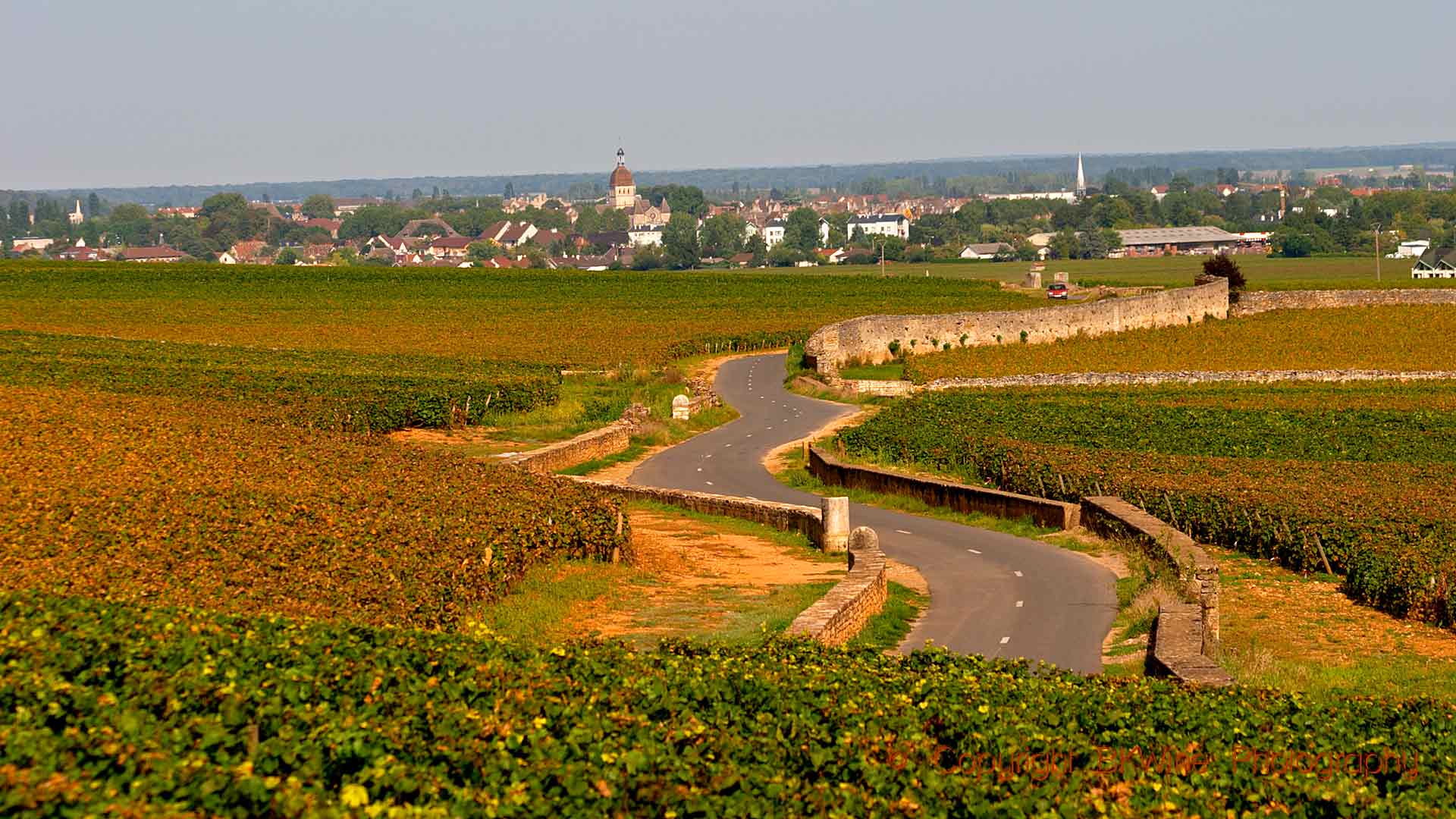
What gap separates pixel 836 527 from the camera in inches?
1174

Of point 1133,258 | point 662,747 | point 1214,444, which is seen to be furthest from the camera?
point 1133,258

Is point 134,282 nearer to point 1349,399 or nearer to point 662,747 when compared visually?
point 1349,399

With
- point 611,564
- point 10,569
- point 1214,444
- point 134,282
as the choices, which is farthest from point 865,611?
point 134,282

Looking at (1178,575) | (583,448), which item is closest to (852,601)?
(1178,575)

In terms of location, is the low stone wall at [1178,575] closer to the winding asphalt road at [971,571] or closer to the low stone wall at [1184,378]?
the winding asphalt road at [971,571]

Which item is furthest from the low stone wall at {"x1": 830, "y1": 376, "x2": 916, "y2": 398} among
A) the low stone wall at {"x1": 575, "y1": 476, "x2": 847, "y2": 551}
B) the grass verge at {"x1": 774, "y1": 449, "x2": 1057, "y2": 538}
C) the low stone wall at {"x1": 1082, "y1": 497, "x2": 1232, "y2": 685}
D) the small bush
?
the small bush

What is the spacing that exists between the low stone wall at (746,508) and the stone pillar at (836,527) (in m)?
0.01

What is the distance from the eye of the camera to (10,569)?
19.6 meters

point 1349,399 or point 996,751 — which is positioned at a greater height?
point 996,751

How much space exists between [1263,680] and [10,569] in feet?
48.6

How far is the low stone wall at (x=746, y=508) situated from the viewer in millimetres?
30531

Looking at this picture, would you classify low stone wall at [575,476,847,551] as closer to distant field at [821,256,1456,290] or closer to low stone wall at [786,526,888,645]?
low stone wall at [786,526,888,645]

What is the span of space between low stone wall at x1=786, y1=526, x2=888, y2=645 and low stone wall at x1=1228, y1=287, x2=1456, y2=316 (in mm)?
66073

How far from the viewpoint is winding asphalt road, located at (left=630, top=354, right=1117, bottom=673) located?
23359mm
